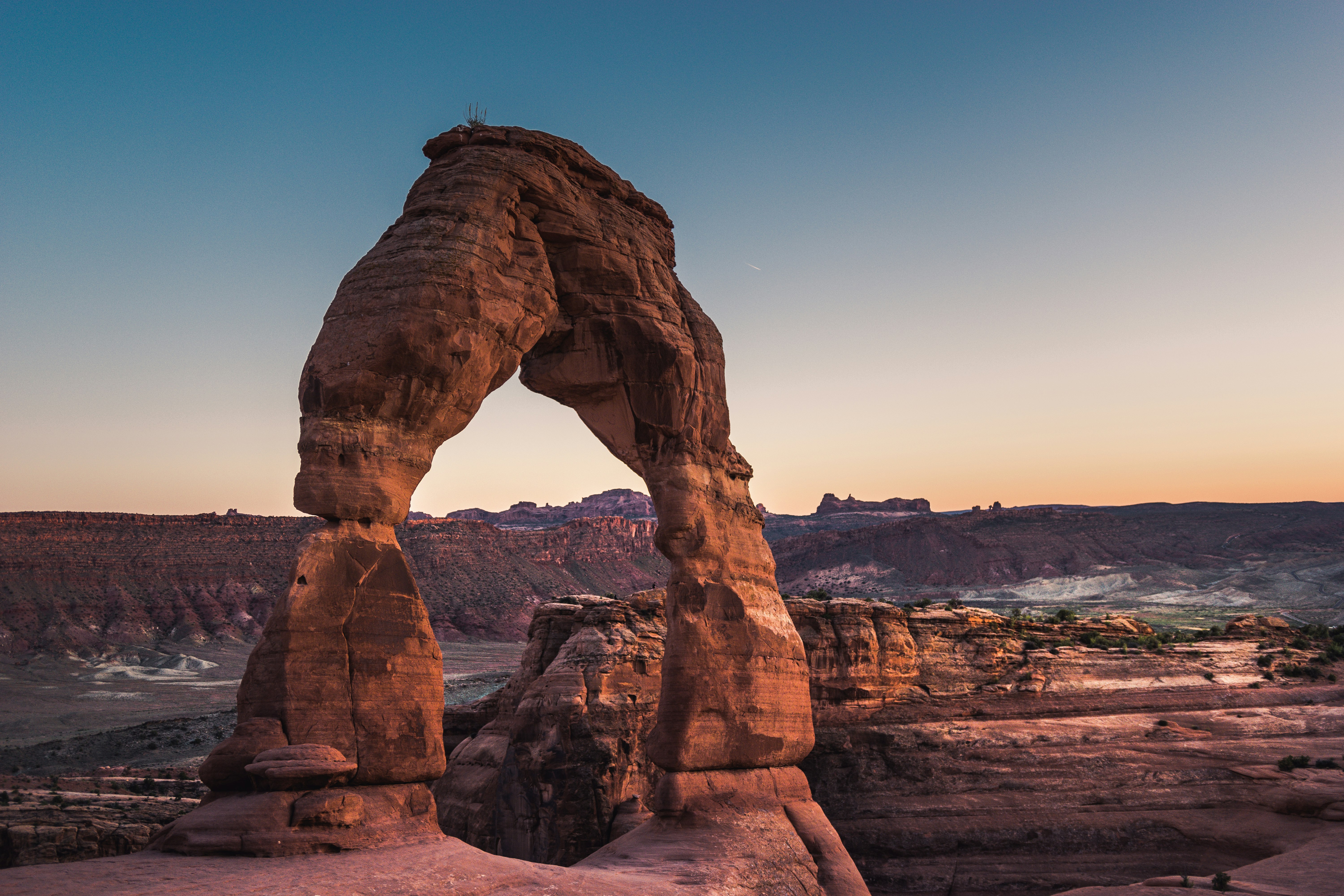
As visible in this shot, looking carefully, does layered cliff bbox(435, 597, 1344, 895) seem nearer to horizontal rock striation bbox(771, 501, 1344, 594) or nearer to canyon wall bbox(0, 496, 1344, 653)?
canyon wall bbox(0, 496, 1344, 653)

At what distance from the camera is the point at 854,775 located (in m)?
21.1

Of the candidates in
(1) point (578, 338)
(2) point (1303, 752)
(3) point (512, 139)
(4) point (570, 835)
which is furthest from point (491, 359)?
(2) point (1303, 752)

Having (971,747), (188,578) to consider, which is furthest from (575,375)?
(188,578)

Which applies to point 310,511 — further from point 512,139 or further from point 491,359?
point 512,139

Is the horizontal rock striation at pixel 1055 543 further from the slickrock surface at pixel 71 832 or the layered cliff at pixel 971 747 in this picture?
the slickrock surface at pixel 71 832

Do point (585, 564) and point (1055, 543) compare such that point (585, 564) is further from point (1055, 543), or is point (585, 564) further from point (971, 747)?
point (971, 747)

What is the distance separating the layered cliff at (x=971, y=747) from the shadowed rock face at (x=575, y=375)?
4.64 m

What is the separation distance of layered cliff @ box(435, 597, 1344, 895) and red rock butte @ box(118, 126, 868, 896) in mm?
4237

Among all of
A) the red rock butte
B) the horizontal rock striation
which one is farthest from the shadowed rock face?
the horizontal rock striation

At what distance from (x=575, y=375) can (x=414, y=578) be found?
5751 millimetres

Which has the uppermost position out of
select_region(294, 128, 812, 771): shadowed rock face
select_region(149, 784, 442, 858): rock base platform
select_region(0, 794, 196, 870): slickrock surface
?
select_region(294, 128, 812, 771): shadowed rock face

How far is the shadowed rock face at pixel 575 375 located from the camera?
12281mm

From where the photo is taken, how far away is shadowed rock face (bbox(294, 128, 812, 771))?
484 inches

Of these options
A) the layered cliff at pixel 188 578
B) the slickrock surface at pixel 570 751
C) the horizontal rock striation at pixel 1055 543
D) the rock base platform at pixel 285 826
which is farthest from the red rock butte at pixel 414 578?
the horizontal rock striation at pixel 1055 543
